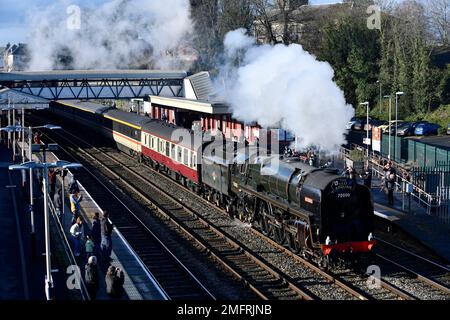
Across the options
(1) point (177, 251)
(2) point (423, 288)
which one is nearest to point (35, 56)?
(1) point (177, 251)

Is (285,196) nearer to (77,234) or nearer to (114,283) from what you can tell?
(77,234)

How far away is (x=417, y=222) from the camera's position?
20.5 metres

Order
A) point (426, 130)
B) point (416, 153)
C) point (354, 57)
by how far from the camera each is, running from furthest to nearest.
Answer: point (354, 57) → point (426, 130) → point (416, 153)

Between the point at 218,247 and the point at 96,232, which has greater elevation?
the point at 96,232

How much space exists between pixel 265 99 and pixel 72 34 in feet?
104

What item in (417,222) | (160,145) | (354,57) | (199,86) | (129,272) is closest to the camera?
(129,272)

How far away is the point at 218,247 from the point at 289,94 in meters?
5.71

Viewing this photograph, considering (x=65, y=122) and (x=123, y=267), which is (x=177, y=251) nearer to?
(x=123, y=267)

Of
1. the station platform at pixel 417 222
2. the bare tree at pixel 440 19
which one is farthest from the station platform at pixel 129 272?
the bare tree at pixel 440 19

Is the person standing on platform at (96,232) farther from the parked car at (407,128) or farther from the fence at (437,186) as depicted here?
the parked car at (407,128)

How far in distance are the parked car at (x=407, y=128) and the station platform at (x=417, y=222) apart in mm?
19019

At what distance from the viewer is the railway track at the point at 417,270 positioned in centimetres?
1413

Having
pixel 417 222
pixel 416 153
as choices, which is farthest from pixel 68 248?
pixel 416 153

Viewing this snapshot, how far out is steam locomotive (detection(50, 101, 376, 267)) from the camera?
14.9 meters
